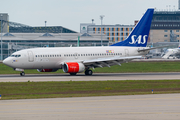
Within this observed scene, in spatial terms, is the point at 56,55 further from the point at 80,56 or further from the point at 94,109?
the point at 94,109

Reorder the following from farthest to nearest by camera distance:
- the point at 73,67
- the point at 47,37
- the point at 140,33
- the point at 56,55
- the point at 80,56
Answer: the point at 47,37 < the point at 140,33 < the point at 80,56 < the point at 56,55 < the point at 73,67

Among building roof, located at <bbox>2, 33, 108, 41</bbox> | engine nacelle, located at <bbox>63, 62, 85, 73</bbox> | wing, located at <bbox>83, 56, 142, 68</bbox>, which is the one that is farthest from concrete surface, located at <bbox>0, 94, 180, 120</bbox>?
building roof, located at <bbox>2, 33, 108, 41</bbox>

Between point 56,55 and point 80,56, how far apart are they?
12.2ft

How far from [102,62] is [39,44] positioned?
309 feet

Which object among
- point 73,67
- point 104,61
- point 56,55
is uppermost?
point 56,55

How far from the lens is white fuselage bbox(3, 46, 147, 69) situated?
45.8m

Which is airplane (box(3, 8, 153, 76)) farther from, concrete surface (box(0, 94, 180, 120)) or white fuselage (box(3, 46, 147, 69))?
concrete surface (box(0, 94, 180, 120))

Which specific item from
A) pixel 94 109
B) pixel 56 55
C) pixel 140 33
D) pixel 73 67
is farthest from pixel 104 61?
pixel 94 109

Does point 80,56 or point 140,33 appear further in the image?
point 140,33

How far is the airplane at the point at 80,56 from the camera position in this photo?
45.8 meters

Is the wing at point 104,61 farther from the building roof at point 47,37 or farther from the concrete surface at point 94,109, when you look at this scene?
the building roof at point 47,37

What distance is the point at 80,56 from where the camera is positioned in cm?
4838

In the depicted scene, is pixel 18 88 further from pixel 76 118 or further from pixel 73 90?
pixel 76 118

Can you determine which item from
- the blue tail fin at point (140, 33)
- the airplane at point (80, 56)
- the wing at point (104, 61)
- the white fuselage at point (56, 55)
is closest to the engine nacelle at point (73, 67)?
the airplane at point (80, 56)
